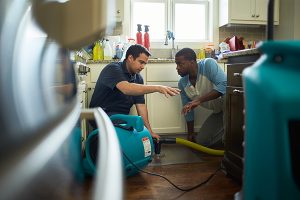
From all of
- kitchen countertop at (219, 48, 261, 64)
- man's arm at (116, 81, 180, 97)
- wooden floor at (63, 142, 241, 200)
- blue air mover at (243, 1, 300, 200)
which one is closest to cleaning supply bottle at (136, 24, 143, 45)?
man's arm at (116, 81, 180, 97)

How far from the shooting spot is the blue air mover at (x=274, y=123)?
1.62ft

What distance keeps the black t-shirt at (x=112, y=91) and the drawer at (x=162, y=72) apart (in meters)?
0.51

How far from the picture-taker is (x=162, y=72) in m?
2.58

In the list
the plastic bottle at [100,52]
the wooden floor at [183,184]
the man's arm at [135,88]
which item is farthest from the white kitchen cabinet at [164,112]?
the wooden floor at [183,184]

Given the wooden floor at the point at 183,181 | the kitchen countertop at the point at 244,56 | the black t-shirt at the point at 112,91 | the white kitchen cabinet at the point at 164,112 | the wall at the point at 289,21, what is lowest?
the wooden floor at the point at 183,181

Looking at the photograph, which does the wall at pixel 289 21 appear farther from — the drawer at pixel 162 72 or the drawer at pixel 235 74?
the drawer at pixel 235 74

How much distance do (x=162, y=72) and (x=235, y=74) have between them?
1186 mm

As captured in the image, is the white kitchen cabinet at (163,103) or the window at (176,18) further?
the window at (176,18)

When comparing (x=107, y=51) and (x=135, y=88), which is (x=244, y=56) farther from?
(x=107, y=51)

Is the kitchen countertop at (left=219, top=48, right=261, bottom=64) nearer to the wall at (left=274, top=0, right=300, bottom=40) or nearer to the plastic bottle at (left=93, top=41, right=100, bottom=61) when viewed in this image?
the plastic bottle at (left=93, top=41, right=100, bottom=61)

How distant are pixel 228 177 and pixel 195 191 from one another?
0.29m

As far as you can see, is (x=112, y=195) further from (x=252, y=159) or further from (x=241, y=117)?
(x=241, y=117)

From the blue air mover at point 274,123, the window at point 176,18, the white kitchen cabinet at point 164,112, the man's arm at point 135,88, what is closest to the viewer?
the blue air mover at point 274,123

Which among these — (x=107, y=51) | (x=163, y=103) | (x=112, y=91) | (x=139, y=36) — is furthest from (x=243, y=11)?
(x=112, y=91)
